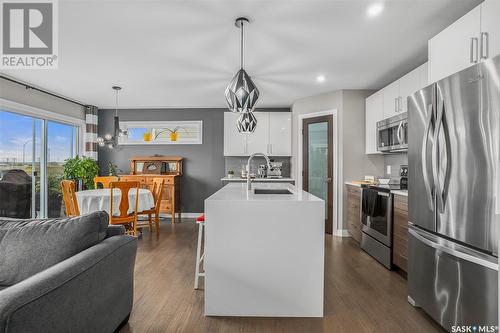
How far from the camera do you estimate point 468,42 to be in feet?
6.32

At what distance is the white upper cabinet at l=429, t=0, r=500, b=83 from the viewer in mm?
1757

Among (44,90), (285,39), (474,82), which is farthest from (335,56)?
(44,90)

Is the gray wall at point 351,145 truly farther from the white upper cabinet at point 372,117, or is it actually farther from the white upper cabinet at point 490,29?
the white upper cabinet at point 490,29

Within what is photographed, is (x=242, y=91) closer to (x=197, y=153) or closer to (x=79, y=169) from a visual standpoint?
(x=197, y=153)

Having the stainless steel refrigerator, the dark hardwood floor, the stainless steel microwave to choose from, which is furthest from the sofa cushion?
the stainless steel microwave

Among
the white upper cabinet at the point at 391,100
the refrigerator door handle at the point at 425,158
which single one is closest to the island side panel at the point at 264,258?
the refrigerator door handle at the point at 425,158

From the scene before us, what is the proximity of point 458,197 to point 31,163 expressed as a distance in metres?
5.91

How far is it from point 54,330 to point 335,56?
3.50 meters

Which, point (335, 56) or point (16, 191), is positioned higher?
point (335, 56)

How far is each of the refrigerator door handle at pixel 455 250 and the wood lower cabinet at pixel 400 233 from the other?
67 centimetres

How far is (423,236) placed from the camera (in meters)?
2.08

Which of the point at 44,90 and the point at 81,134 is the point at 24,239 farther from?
the point at 81,134

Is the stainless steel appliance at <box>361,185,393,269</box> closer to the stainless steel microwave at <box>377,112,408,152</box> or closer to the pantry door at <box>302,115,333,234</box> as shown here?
the stainless steel microwave at <box>377,112,408,152</box>

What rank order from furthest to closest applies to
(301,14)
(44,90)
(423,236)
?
(44,90) < (301,14) < (423,236)
